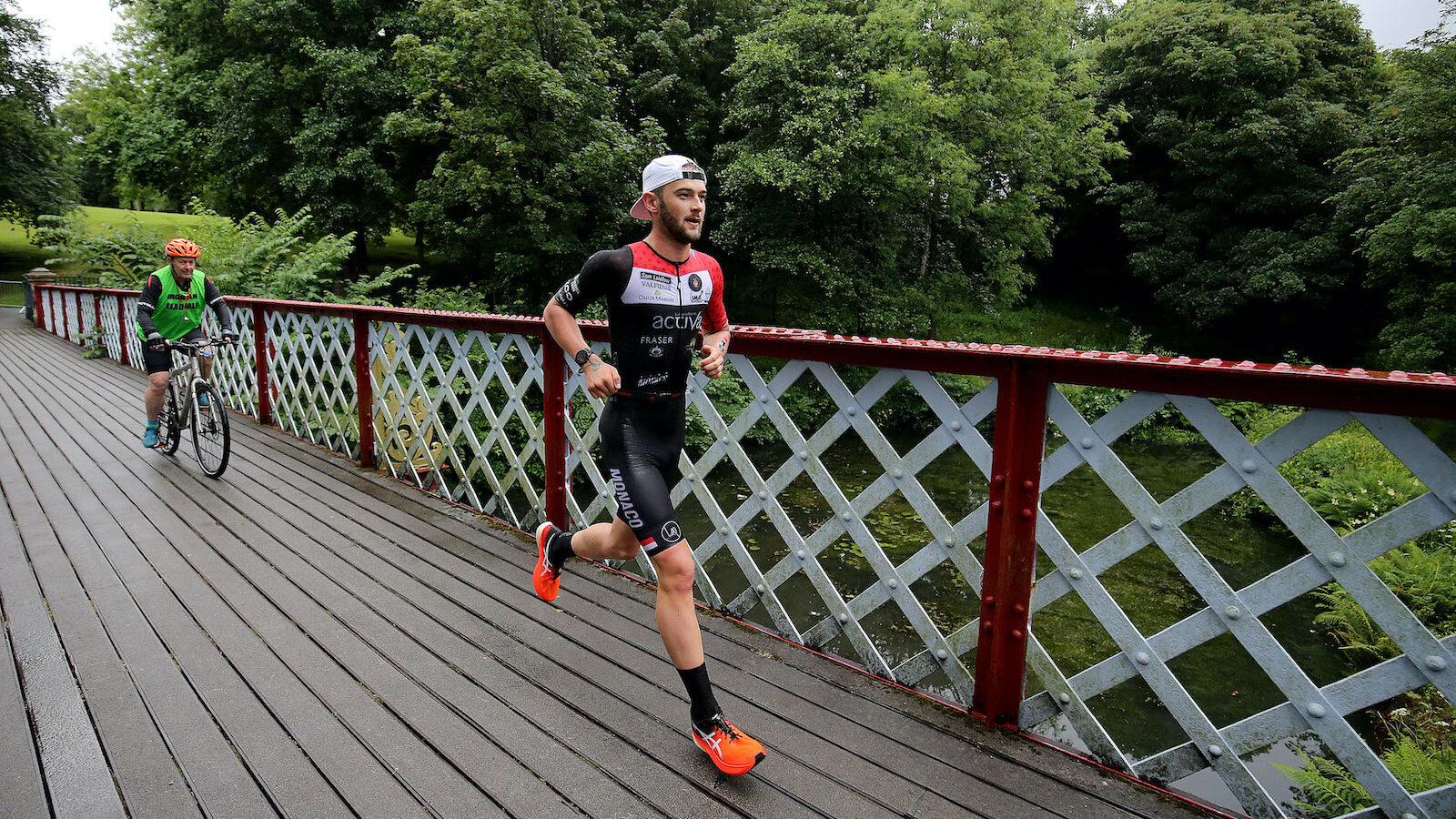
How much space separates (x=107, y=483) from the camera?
532 cm

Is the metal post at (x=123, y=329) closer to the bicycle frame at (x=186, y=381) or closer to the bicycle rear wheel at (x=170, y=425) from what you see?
the bicycle rear wheel at (x=170, y=425)

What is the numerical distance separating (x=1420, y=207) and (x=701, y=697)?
2166cm

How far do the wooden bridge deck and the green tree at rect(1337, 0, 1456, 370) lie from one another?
64.5 feet

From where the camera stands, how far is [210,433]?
548 cm

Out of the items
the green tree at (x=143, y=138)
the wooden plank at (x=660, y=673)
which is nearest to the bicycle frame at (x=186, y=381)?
the wooden plank at (x=660, y=673)

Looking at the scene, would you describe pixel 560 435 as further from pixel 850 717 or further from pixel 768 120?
pixel 768 120

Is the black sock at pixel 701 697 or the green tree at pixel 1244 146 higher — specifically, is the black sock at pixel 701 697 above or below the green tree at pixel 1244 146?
below

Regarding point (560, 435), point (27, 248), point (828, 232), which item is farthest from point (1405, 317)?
point (27, 248)

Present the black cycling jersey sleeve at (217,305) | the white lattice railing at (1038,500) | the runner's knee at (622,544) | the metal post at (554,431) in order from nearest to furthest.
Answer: the white lattice railing at (1038,500)
the runner's knee at (622,544)
the metal post at (554,431)
the black cycling jersey sleeve at (217,305)

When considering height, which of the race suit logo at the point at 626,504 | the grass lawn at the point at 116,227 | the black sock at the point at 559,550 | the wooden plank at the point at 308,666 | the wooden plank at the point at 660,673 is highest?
the grass lawn at the point at 116,227

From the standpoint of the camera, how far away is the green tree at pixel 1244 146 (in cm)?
2355

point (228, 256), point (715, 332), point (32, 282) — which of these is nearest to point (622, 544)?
point (715, 332)

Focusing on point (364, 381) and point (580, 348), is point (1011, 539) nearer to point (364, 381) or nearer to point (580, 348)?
point (580, 348)

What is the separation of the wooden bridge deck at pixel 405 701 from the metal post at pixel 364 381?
1.36 meters
